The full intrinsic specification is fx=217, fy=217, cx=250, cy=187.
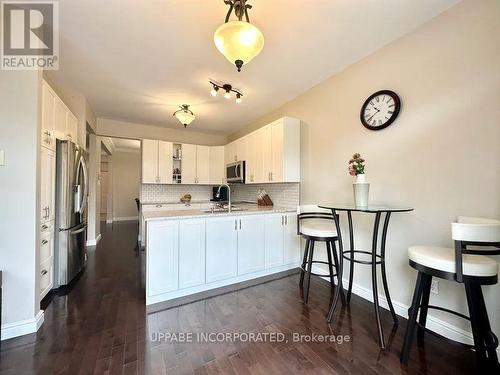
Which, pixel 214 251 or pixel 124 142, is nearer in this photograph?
pixel 214 251

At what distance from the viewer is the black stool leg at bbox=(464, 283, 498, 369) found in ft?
4.35

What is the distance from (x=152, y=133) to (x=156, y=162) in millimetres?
783

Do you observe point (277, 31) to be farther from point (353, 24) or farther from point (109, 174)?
point (109, 174)

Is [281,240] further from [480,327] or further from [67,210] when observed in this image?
[67,210]

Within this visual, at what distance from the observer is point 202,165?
5.32 m

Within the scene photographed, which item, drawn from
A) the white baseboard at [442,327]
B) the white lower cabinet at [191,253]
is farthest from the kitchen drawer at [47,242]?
the white baseboard at [442,327]

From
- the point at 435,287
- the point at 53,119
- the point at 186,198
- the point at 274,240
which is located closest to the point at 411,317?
the point at 435,287

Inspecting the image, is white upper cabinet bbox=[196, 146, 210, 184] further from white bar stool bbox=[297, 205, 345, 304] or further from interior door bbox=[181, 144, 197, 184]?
white bar stool bbox=[297, 205, 345, 304]

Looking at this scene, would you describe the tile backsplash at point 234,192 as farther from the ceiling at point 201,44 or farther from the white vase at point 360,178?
the ceiling at point 201,44

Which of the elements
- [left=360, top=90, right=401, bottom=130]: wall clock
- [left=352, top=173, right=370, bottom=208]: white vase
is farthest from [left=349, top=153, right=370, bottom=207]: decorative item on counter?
[left=360, top=90, right=401, bottom=130]: wall clock

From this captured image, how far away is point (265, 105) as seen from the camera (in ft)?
12.7

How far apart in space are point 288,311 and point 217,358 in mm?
875

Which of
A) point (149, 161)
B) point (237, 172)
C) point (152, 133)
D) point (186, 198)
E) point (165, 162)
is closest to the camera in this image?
point (237, 172)

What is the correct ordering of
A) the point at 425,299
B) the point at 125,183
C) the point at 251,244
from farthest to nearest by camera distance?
1. the point at 125,183
2. the point at 251,244
3. the point at 425,299
